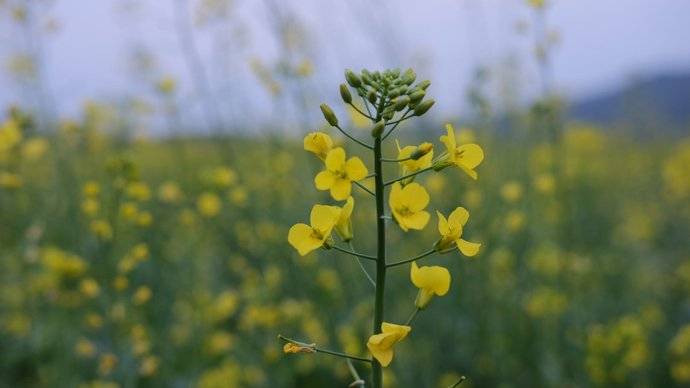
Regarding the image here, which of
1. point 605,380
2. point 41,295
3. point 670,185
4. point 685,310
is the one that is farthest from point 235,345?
point 670,185

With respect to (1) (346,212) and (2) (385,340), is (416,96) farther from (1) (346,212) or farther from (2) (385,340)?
(2) (385,340)

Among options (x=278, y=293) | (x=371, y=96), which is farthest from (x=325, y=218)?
(x=278, y=293)

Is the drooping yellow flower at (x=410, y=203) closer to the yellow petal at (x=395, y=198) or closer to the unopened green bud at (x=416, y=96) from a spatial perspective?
the yellow petal at (x=395, y=198)

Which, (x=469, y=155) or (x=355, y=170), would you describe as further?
(x=469, y=155)

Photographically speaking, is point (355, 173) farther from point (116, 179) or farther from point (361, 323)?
point (361, 323)

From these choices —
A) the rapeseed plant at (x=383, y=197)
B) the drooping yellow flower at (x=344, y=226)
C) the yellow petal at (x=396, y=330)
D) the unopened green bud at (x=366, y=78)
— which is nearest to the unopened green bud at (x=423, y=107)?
the rapeseed plant at (x=383, y=197)

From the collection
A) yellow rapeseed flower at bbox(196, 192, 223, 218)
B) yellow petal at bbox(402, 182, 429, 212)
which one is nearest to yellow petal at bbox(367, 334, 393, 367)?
yellow petal at bbox(402, 182, 429, 212)
